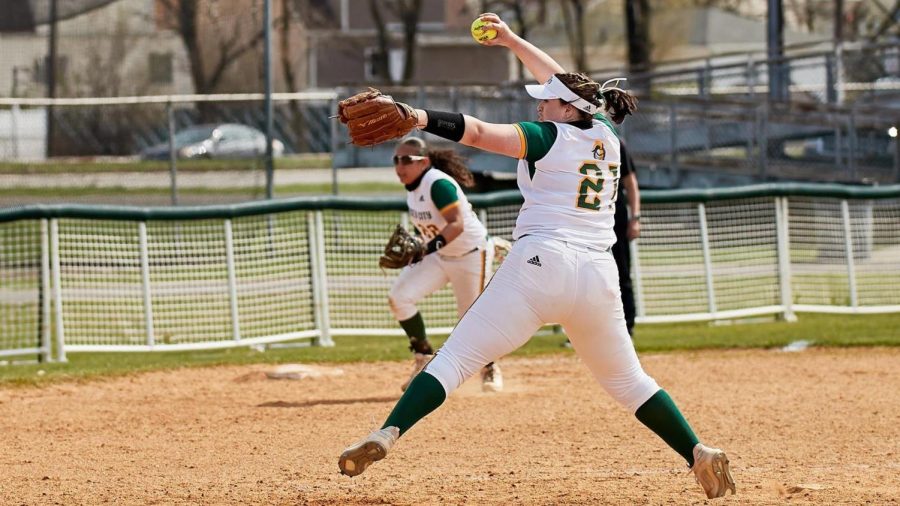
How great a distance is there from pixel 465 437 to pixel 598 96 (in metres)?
3.07

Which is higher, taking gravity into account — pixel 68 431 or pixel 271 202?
pixel 271 202

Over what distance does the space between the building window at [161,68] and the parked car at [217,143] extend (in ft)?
3.15

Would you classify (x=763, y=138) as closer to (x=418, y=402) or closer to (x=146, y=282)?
(x=146, y=282)

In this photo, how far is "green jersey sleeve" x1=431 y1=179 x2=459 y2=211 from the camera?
966 centimetres

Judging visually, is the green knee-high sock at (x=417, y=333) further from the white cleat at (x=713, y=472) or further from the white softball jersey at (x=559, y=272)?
the white cleat at (x=713, y=472)

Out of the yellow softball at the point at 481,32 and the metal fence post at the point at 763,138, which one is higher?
the yellow softball at the point at 481,32

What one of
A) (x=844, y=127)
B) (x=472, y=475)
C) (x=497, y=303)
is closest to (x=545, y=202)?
(x=497, y=303)

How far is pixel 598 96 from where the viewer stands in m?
6.13

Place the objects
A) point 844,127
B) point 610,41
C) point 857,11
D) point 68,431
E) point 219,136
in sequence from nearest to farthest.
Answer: point 68,431
point 844,127
point 219,136
point 857,11
point 610,41

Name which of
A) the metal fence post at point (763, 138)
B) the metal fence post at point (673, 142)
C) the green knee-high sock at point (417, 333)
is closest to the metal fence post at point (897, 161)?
the metal fence post at point (763, 138)

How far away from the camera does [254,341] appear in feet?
41.9

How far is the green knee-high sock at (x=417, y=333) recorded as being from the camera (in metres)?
10.2

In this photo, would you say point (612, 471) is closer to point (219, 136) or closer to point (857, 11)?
point (219, 136)

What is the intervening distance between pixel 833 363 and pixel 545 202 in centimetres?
645
